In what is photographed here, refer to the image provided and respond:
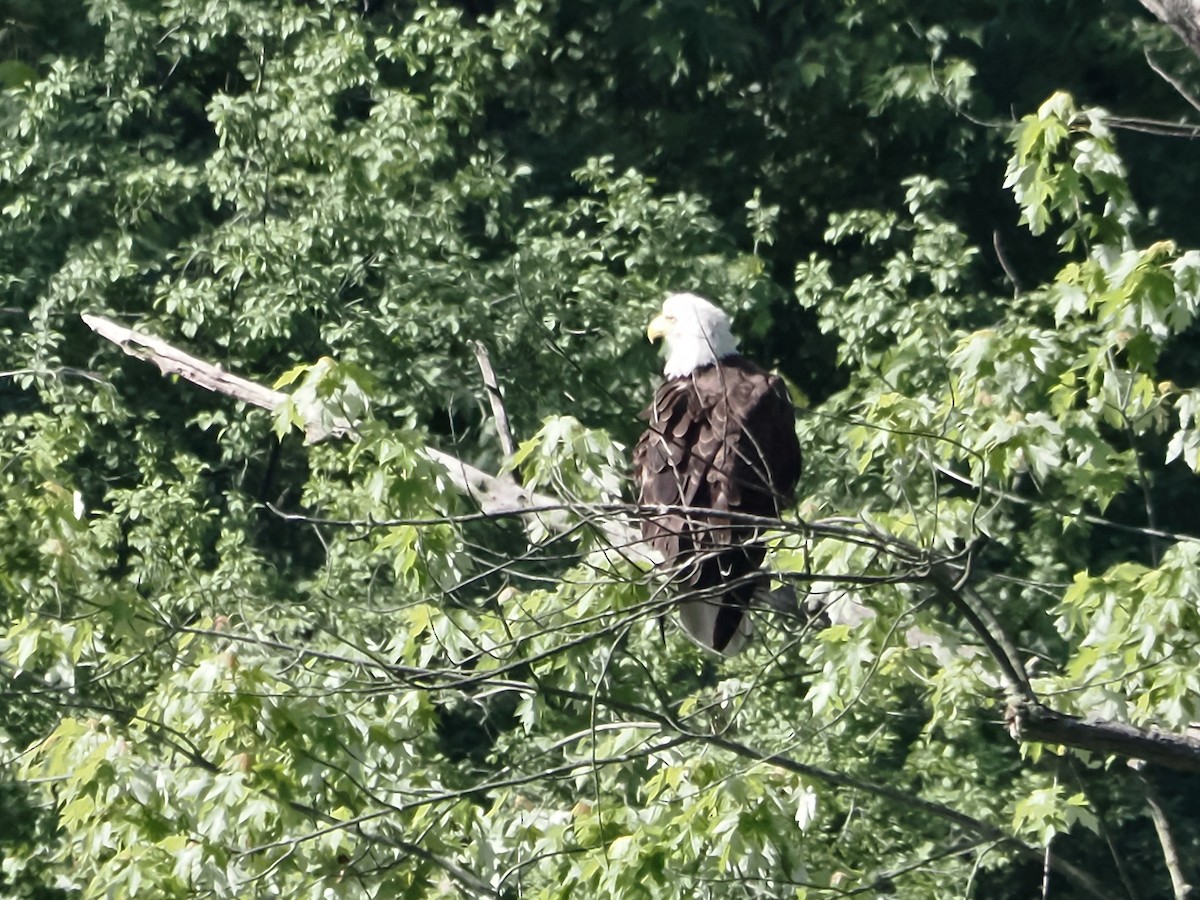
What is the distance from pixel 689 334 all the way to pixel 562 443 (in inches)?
50.6

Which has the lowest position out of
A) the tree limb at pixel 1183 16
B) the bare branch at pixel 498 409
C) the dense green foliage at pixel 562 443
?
the dense green foliage at pixel 562 443

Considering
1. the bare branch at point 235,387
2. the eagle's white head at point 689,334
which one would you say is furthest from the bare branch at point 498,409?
the eagle's white head at point 689,334

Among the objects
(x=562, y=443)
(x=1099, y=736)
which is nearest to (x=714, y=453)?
(x=562, y=443)

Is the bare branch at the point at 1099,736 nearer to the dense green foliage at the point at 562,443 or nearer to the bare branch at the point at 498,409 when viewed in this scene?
the dense green foliage at the point at 562,443

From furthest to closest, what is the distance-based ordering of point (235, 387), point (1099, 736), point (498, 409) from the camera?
point (235, 387) → point (498, 409) → point (1099, 736)

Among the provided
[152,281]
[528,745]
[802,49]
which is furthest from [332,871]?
[802,49]

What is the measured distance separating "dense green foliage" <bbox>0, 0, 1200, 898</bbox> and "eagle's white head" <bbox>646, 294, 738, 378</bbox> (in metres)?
0.53

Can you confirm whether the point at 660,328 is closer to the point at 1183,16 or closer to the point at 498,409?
the point at 498,409

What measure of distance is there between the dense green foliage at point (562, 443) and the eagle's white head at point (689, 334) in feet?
1.75

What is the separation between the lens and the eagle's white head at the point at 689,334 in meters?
5.48

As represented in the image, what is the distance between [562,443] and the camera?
436 centimetres

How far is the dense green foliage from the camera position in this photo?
13.7ft

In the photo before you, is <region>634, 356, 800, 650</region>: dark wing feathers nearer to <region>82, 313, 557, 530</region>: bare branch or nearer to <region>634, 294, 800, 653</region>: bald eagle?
<region>634, 294, 800, 653</region>: bald eagle

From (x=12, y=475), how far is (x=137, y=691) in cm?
103
